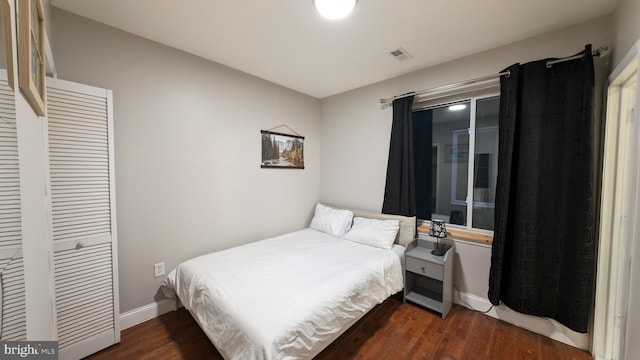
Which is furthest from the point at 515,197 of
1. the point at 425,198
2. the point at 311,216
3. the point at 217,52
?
the point at 217,52

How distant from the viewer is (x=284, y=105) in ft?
10.3

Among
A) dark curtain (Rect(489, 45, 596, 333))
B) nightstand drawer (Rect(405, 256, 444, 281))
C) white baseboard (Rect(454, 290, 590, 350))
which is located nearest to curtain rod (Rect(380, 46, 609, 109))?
dark curtain (Rect(489, 45, 596, 333))

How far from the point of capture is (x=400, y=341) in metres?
1.89

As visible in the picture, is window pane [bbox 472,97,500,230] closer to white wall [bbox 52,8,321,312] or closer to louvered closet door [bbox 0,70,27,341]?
white wall [bbox 52,8,321,312]

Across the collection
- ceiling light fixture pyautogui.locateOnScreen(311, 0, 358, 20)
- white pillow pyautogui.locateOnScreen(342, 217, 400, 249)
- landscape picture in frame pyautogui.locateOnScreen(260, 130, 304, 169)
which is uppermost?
ceiling light fixture pyautogui.locateOnScreen(311, 0, 358, 20)

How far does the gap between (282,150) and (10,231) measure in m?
2.68

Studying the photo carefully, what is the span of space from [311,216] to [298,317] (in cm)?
225

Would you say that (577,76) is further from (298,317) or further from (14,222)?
(14,222)

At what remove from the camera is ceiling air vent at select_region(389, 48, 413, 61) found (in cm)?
221

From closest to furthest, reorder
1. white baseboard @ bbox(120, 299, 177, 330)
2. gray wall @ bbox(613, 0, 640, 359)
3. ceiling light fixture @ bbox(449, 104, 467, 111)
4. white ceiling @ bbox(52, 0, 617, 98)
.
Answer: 1. gray wall @ bbox(613, 0, 640, 359)
2. white ceiling @ bbox(52, 0, 617, 98)
3. white baseboard @ bbox(120, 299, 177, 330)
4. ceiling light fixture @ bbox(449, 104, 467, 111)

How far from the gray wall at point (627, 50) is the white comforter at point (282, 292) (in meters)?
1.33

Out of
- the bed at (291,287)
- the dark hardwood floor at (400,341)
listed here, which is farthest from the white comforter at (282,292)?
the dark hardwood floor at (400,341)

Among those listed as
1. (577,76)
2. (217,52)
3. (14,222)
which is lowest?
(14,222)

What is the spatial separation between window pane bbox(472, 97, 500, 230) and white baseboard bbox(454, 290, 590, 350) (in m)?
0.73
